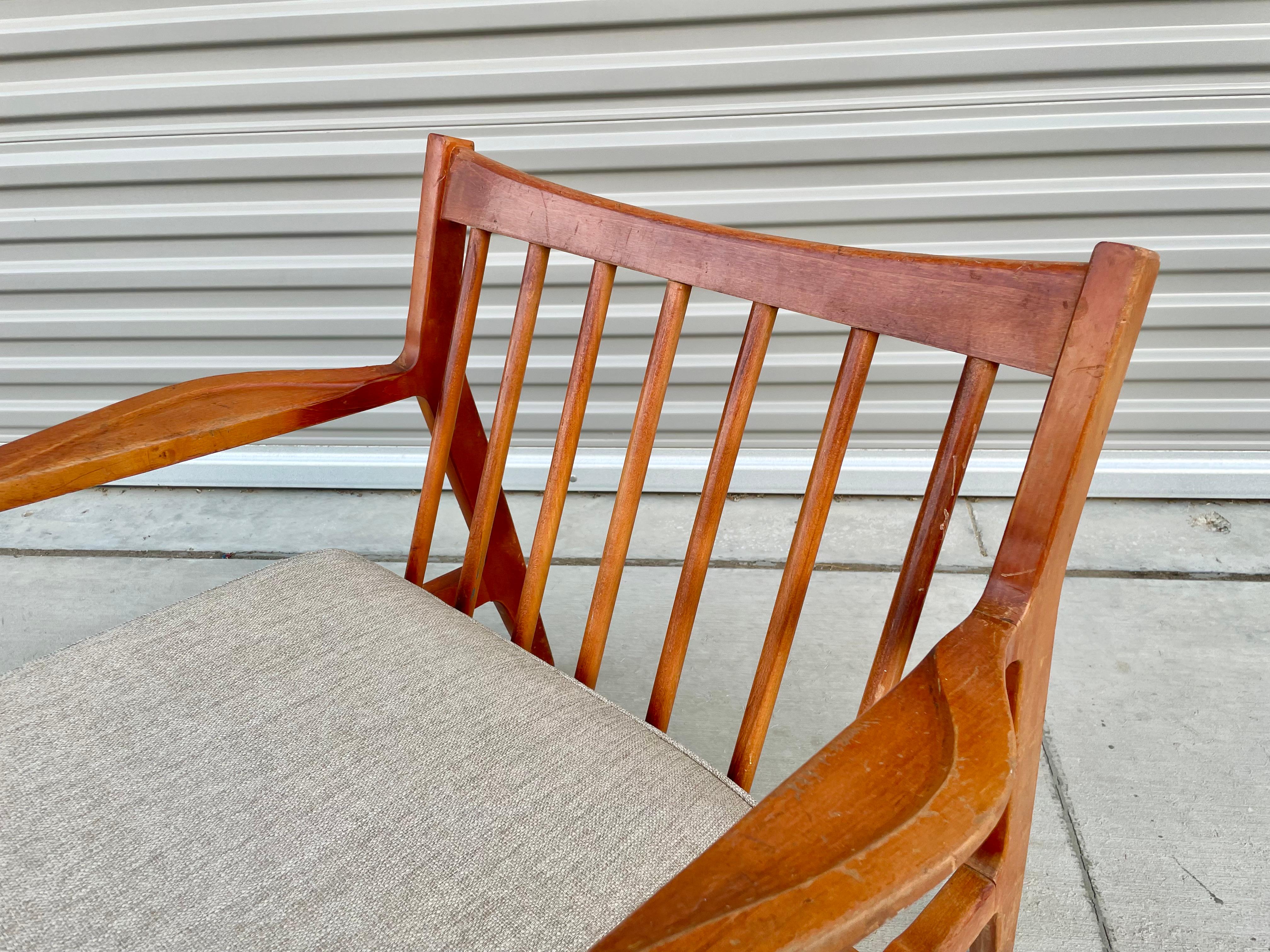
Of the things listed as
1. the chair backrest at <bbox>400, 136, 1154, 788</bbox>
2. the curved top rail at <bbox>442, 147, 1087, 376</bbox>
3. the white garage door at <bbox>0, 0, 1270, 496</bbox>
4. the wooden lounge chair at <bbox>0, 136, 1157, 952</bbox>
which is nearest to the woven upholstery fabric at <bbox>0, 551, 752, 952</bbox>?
the wooden lounge chair at <bbox>0, 136, 1157, 952</bbox>

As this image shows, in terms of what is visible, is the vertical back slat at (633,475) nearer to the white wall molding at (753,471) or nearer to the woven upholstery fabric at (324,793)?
the woven upholstery fabric at (324,793)

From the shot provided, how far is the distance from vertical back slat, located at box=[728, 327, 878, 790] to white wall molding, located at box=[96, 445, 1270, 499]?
130 centimetres

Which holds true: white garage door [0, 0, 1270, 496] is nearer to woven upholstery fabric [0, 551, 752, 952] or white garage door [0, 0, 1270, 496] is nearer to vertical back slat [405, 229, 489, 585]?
vertical back slat [405, 229, 489, 585]

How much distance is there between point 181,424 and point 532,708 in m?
0.45

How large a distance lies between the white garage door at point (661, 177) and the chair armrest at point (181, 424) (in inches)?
39.5

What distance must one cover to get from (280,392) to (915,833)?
0.78 metres

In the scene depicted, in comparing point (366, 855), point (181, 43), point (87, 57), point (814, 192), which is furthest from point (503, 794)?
point (87, 57)

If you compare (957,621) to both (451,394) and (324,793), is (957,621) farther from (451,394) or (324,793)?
(324,793)

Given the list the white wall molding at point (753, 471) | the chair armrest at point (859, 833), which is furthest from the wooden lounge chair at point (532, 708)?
the white wall molding at point (753, 471)

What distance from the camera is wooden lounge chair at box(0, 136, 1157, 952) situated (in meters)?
0.50

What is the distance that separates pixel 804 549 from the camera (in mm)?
765

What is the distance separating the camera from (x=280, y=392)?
966 millimetres

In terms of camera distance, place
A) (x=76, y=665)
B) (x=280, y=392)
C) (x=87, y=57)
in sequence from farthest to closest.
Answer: (x=87, y=57), (x=280, y=392), (x=76, y=665)

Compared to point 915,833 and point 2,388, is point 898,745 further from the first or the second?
point 2,388
